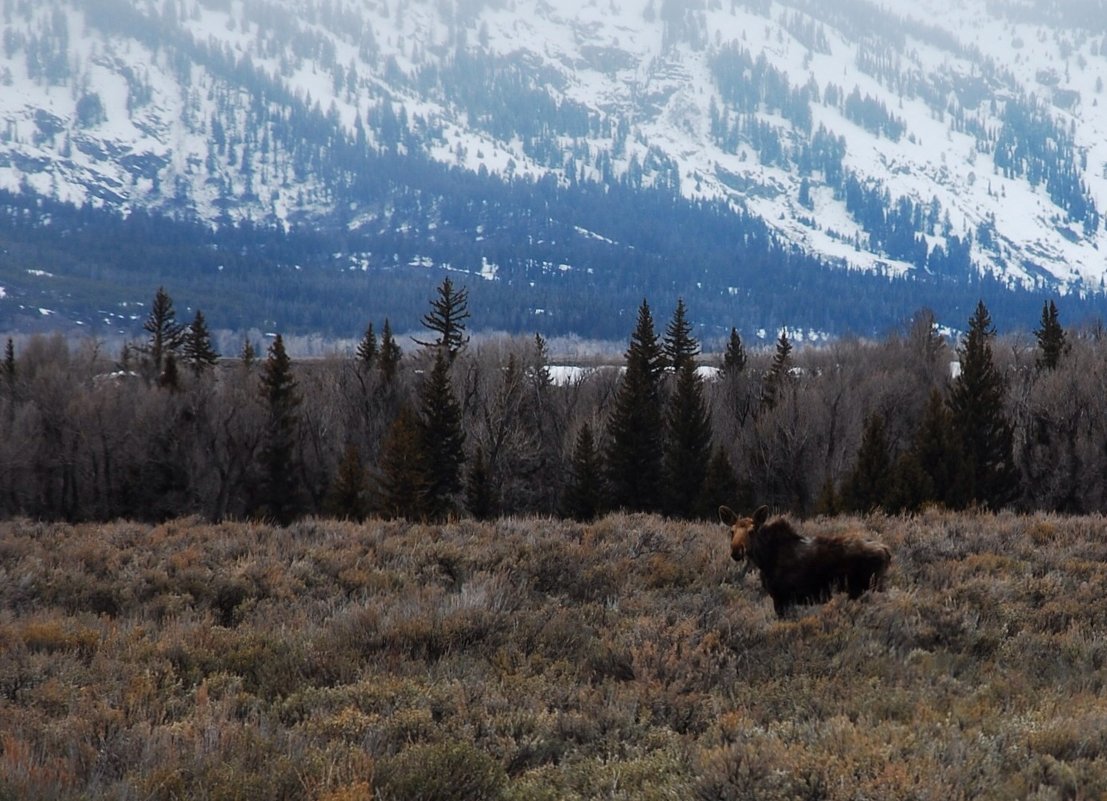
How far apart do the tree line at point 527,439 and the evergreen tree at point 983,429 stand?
110mm

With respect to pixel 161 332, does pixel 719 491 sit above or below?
below

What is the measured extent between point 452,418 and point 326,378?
1528 cm

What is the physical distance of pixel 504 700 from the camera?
19.2 ft

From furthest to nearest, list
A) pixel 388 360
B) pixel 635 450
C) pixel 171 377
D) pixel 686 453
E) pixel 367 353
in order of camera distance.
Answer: pixel 367 353 < pixel 388 360 < pixel 171 377 < pixel 635 450 < pixel 686 453

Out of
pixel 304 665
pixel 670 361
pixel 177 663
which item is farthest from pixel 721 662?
pixel 670 361

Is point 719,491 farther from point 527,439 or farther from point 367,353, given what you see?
point 367,353

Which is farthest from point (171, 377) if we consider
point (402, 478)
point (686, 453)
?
point (686, 453)

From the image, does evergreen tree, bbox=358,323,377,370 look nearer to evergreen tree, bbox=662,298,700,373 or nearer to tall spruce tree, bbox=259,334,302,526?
tall spruce tree, bbox=259,334,302,526

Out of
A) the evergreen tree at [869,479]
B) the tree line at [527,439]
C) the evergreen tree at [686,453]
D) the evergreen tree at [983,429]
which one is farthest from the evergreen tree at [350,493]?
the evergreen tree at [983,429]

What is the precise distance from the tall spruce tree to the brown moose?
43.5m

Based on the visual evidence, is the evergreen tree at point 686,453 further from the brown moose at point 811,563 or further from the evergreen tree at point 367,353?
the brown moose at point 811,563

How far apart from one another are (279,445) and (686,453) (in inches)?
939

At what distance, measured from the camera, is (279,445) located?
50.2 metres

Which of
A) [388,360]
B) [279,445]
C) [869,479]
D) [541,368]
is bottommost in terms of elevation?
[869,479]
